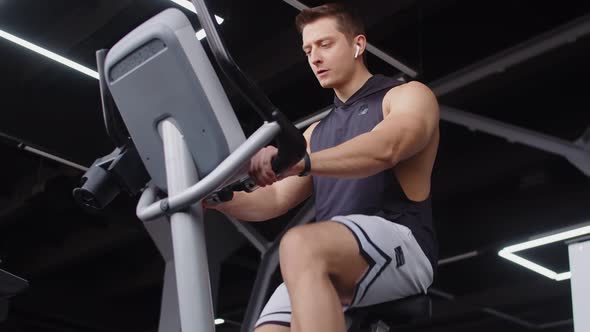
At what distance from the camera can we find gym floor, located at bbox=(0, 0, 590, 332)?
181 inches

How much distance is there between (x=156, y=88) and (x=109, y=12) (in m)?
3.02

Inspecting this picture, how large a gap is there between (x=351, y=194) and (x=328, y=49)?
35 centimetres

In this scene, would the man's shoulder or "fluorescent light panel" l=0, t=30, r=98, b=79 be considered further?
"fluorescent light panel" l=0, t=30, r=98, b=79

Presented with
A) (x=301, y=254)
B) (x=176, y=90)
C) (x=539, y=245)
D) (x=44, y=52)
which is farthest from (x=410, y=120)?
(x=539, y=245)

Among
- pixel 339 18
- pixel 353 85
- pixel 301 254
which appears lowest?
pixel 301 254

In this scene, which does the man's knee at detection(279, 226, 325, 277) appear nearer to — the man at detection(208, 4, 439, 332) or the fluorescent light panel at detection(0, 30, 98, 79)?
the man at detection(208, 4, 439, 332)

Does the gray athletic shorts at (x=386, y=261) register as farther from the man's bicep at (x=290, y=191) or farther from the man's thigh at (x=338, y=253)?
the man's bicep at (x=290, y=191)

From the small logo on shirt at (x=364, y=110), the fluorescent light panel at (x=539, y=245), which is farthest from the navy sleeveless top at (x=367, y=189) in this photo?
the fluorescent light panel at (x=539, y=245)

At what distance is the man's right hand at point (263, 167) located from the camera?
5.02 ft

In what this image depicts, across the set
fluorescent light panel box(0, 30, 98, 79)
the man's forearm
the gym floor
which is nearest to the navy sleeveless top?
the man's forearm

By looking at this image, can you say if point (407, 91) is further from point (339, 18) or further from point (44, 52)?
point (44, 52)

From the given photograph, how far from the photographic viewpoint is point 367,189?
1835 millimetres

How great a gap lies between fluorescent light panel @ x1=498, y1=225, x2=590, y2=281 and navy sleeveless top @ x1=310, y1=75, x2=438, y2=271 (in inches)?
154

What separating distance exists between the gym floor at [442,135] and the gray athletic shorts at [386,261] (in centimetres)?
250
